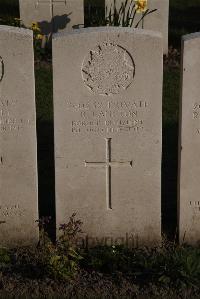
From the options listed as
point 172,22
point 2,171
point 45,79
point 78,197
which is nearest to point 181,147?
point 78,197

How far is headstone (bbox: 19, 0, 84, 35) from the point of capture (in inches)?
444

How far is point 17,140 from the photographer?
18.5 ft

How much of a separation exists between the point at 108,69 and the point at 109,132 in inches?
19.5

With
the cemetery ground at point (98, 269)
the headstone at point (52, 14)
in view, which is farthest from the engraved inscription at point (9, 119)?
the headstone at point (52, 14)

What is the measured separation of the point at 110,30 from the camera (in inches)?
213

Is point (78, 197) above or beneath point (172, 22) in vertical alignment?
beneath

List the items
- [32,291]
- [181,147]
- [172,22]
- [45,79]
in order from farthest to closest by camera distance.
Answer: [172,22] → [45,79] → [181,147] → [32,291]

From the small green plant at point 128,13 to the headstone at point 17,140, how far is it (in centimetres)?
524

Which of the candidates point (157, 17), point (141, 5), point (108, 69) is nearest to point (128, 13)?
point (141, 5)

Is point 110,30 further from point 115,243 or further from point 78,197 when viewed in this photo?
point 115,243

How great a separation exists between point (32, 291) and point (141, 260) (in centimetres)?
88

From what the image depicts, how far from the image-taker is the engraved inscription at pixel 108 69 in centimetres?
544

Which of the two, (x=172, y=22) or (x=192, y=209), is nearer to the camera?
(x=192, y=209)

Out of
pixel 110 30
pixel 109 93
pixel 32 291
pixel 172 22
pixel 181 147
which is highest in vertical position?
pixel 172 22
